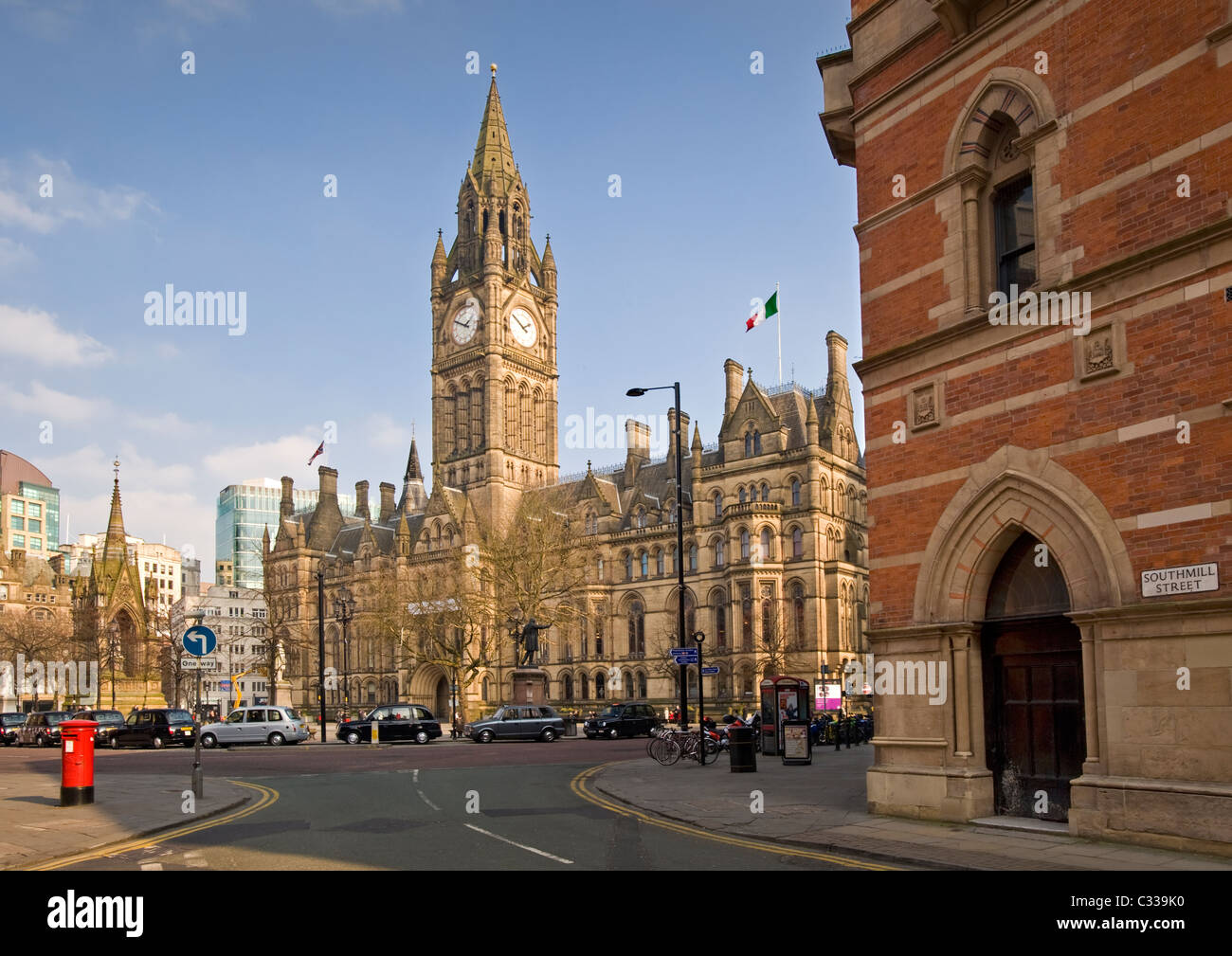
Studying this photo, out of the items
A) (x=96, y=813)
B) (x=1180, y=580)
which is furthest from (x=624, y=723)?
(x=1180, y=580)

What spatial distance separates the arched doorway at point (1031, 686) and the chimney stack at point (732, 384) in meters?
55.3

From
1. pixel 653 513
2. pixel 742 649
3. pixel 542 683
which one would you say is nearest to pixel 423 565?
pixel 653 513

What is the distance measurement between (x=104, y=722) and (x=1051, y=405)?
4248 cm

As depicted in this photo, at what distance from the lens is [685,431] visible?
268 feet

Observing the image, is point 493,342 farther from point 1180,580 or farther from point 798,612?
point 1180,580

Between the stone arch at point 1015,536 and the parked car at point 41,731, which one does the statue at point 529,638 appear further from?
the stone arch at point 1015,536

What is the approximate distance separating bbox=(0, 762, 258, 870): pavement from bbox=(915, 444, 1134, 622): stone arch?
11.2 m

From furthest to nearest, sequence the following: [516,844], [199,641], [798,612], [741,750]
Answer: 1. [798,612]
2. [741,750]
3. [199,641]
4. [516,844]

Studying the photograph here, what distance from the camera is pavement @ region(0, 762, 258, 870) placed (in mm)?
12641

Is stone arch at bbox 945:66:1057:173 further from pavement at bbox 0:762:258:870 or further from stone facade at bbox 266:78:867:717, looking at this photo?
stone facade at bbox 266:78:867:717

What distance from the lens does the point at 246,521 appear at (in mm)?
184000

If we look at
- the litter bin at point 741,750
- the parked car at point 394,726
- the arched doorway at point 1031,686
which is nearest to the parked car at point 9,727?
the parked car at point 394,726

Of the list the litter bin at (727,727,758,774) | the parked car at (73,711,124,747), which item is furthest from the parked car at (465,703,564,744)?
the litter bin at (727,727,758,774)

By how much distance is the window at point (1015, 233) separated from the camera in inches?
576
